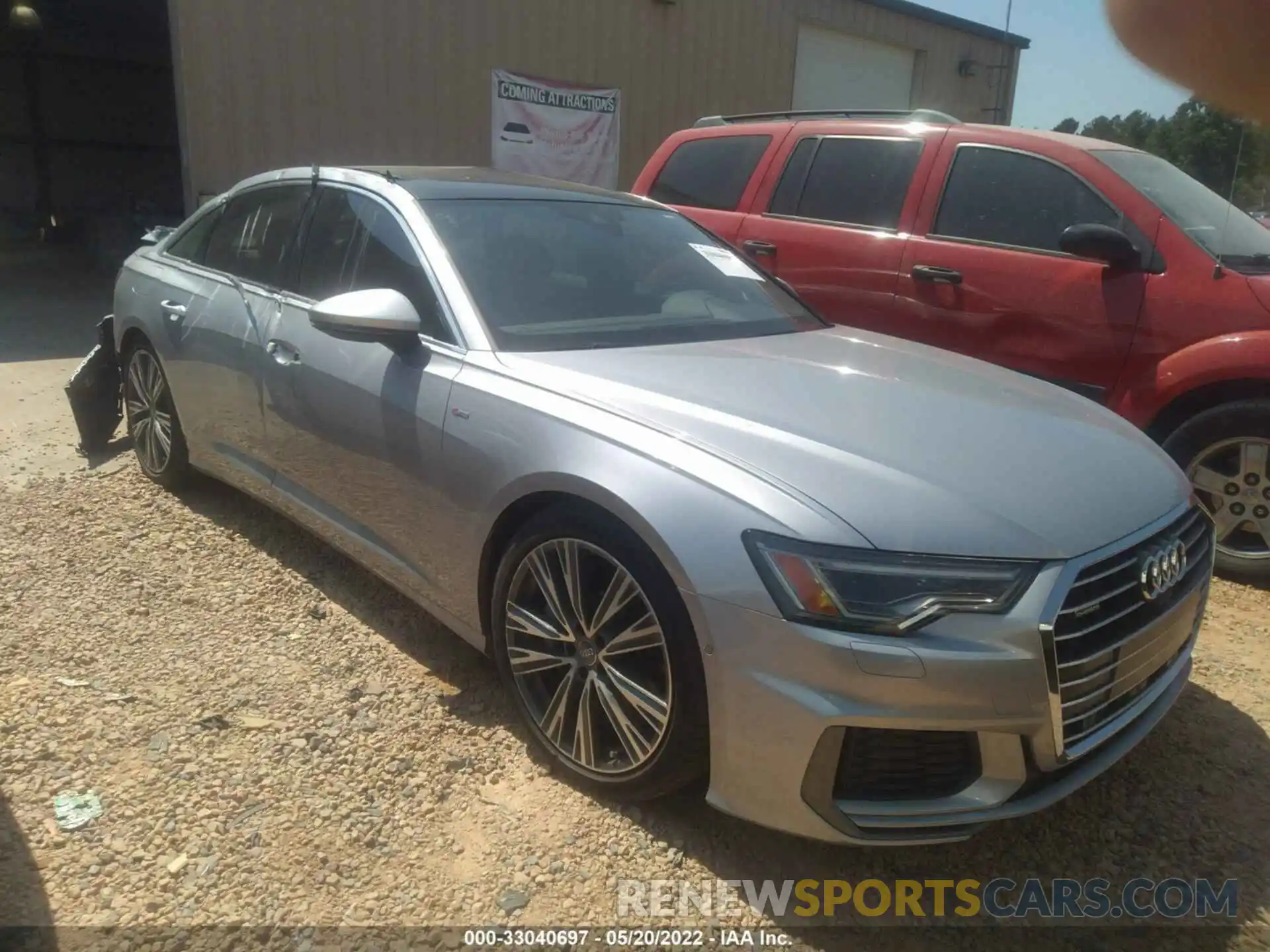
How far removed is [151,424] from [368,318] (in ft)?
7.89

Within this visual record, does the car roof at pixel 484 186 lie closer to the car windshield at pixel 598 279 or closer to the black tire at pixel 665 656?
the car windshield at pixel 598 279

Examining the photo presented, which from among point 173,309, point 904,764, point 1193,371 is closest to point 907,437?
point 904,764

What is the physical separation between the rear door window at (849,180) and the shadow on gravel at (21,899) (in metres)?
4.25

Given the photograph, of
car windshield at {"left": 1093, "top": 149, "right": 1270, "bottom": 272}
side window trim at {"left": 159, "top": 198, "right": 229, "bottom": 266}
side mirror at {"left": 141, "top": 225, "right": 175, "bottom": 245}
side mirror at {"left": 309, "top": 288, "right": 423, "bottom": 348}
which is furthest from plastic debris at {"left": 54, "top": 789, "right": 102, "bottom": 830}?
car windshield at {"left": 1093, "top": 149, "right": 1270, "bottom": 272}

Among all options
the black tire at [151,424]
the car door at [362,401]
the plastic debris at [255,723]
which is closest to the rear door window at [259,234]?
the car door at [362,401]

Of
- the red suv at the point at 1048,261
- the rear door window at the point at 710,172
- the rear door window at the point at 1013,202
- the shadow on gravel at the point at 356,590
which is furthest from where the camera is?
the rear door window at the point at 710,172

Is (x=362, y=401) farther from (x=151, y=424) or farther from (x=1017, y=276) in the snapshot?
(x=1017, y=276)

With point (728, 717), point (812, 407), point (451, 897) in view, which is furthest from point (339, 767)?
point (812, 407)

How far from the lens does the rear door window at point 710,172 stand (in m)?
5.52

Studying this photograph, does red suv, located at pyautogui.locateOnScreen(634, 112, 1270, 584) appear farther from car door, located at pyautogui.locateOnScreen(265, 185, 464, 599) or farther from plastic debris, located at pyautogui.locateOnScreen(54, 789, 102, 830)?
plastic debris, located at pyautogui.locateOnScreen(54, 789, 102, 830)

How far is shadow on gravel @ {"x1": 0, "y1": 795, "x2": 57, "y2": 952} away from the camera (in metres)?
2.07

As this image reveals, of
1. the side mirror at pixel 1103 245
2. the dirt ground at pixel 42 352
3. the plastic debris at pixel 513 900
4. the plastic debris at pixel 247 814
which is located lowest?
the dirt ground at pixel 42 352

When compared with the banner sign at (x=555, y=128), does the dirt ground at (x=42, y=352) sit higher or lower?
lower

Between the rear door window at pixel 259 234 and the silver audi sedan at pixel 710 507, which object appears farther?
the rear door window at pixel 259 234
